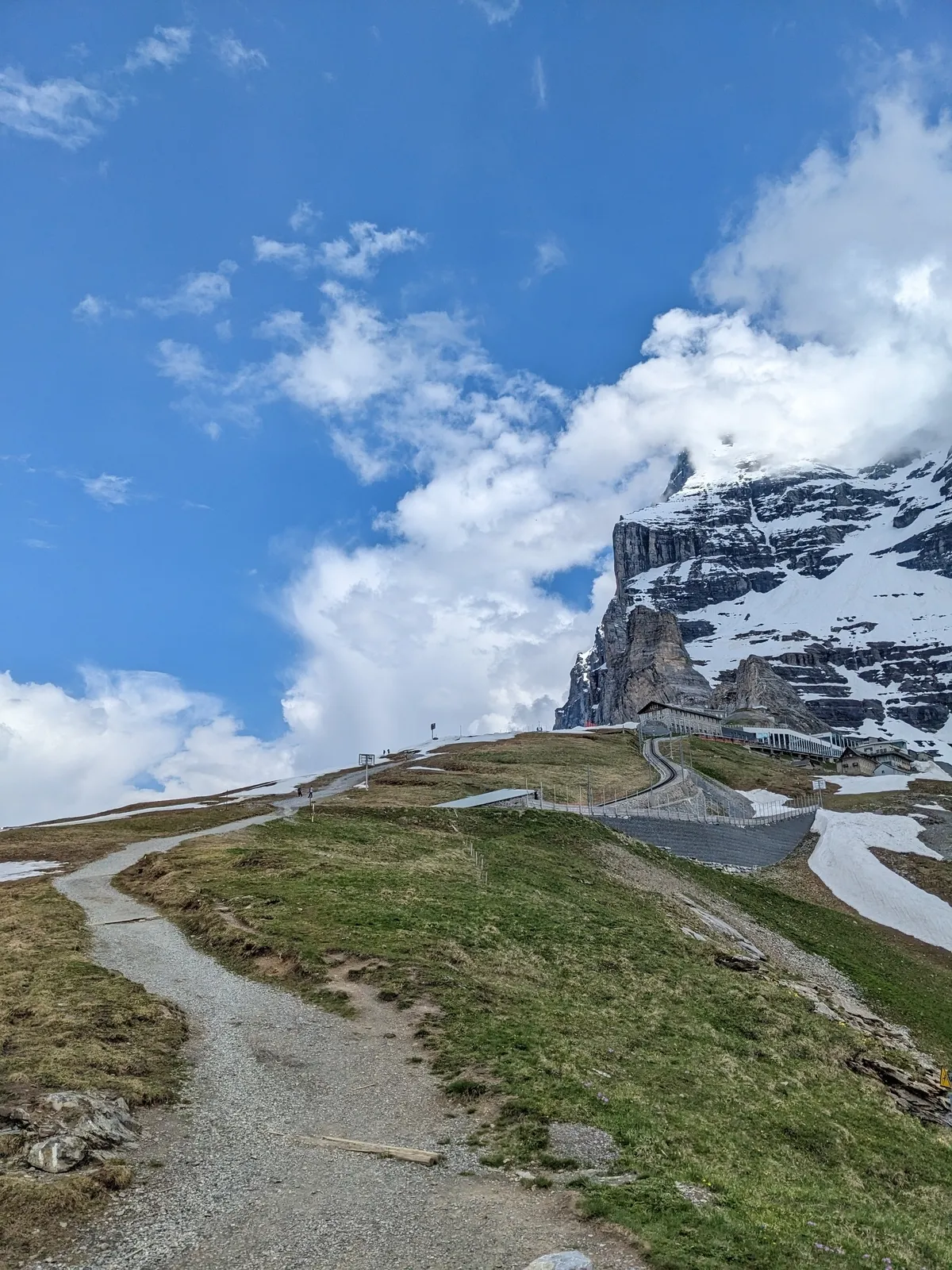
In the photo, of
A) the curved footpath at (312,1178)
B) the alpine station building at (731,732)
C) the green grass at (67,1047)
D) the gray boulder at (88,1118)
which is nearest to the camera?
the curved footpath at (312,1178)

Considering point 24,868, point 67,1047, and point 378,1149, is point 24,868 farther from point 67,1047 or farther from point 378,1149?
point 378,1149

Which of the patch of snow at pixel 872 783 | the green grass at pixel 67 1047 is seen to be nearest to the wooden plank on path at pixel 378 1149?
the green grass at pixel 67 1047

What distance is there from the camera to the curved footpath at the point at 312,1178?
10062 millimetres

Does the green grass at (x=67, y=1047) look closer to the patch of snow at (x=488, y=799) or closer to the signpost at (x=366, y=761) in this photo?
the patch of snow at (x=488, y=799)

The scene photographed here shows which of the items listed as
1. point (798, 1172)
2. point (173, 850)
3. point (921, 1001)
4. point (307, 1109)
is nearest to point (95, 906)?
point (173, 850)

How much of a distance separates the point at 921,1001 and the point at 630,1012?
72.0 ft

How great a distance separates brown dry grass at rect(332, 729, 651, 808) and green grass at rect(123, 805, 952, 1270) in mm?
29381

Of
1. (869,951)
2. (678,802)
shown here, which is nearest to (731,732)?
(678,802)

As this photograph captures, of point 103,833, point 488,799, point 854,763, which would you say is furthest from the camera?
point 854,763

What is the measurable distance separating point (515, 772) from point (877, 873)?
46.8 m

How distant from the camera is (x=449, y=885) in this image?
36688mm

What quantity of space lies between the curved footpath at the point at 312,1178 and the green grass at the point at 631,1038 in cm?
107

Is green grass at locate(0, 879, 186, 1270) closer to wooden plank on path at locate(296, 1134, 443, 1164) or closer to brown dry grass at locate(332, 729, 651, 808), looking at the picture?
wooden plank on path at locate(296, 1134, 443, 1164)

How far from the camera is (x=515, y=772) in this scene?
101000mm
